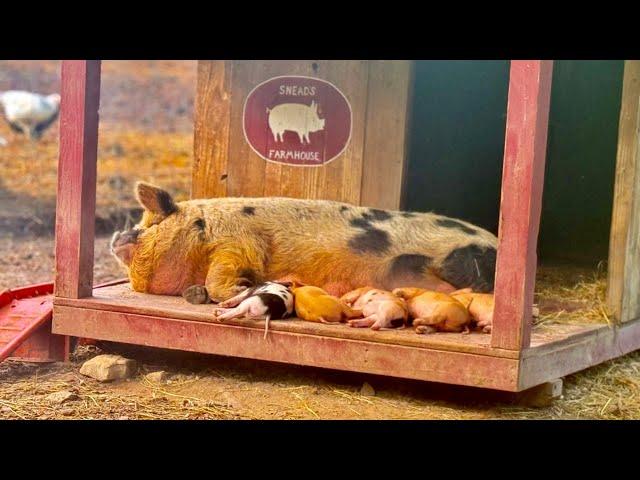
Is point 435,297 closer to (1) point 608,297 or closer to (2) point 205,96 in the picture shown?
(1) point 608,297

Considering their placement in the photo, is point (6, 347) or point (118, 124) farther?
point (118, 124)

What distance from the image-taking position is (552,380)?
20.1 feet

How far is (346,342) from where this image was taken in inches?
242

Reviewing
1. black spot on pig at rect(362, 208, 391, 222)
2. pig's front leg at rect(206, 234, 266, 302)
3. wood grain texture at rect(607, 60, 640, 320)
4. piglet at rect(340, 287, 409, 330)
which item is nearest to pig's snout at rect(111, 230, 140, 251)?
pig's front leg at rect(206, 234, 266, 302)

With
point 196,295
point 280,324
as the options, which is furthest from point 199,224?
point 280,324

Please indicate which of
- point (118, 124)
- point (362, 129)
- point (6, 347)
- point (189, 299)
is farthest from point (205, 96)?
point (118, 124)

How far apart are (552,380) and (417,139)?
Answer: 12.7 feet

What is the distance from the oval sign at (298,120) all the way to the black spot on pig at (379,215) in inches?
29.6

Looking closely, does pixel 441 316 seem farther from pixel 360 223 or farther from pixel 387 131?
pixel 387 131

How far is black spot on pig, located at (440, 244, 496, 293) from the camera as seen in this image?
23.0 ft

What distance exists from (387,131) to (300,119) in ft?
2.24

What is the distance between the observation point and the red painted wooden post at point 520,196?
5496 mm

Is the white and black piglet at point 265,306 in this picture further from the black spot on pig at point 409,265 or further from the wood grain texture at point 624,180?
the wood grain texture at point 624,180

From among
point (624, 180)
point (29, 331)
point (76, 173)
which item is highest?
→ point (624, 180)
